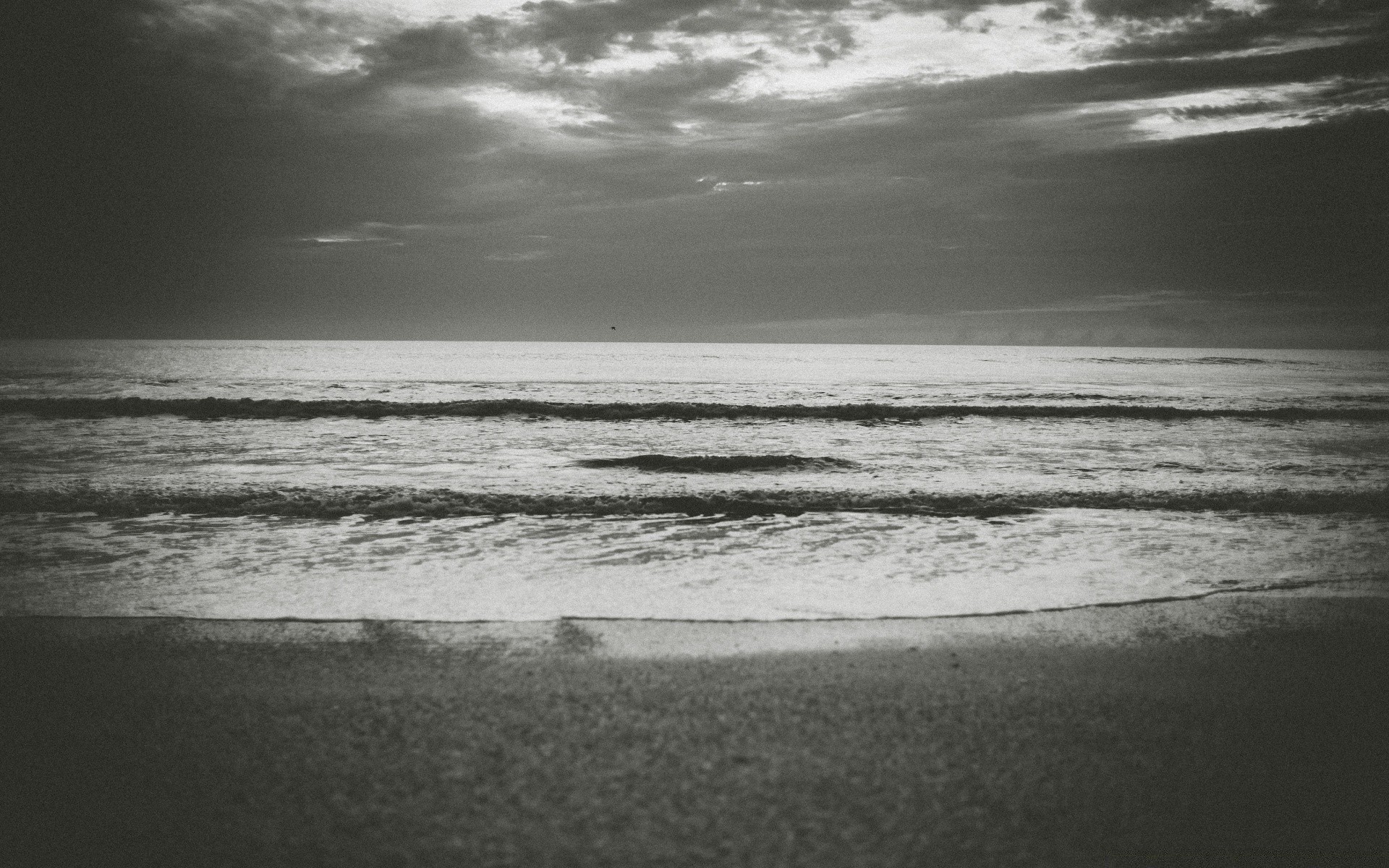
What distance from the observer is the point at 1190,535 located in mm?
8469

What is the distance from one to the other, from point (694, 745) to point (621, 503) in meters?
7.09

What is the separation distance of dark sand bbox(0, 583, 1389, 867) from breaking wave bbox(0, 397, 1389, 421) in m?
20.5

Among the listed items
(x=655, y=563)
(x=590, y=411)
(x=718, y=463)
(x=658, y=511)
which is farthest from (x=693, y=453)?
(x=590, y=411)

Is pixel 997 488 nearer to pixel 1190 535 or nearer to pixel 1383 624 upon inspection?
pixel 1190 535

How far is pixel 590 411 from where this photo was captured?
2647cm

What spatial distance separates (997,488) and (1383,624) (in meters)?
6.89

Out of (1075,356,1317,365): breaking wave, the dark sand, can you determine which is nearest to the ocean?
the dark sand

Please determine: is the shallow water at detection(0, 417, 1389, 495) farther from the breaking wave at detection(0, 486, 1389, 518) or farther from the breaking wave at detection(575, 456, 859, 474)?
the breaking wave at detection(0, 486, 1389, 518)

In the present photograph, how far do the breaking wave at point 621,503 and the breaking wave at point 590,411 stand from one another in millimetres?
14003

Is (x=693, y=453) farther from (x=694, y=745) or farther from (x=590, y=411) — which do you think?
(x=694, y=745)


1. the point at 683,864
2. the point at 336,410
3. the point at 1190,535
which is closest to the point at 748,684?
the point at 683,864

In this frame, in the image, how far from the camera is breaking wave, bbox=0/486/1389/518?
32.0ft

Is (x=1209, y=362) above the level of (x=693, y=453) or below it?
above

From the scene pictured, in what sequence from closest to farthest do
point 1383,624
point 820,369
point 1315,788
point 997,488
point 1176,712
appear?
point 1315,788 → point 1176,712 → point 1383,624 → point 997,488 → point 820,369
